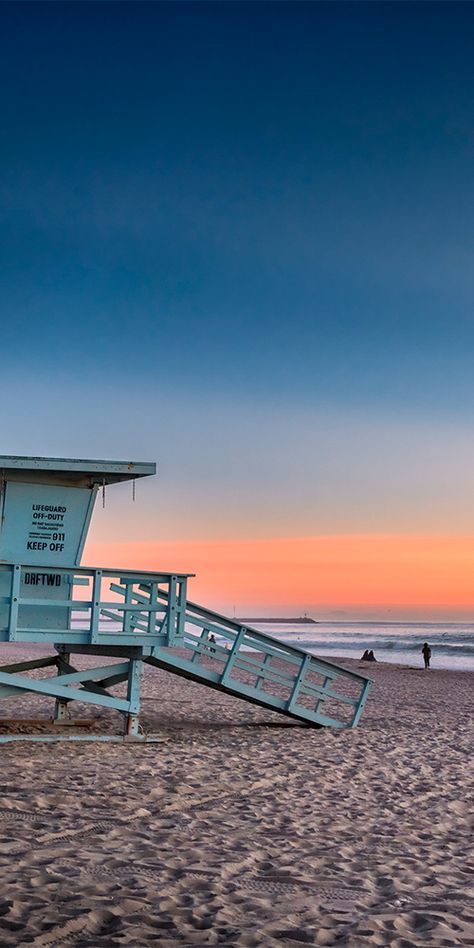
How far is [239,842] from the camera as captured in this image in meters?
6.91

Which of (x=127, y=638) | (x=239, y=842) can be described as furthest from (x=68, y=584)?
(x=239, y=842)

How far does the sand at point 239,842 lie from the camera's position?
500 centimetres

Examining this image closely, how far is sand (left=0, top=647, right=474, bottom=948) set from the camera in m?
5.00

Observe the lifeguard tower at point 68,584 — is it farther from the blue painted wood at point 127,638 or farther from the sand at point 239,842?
the sand at point 239,842

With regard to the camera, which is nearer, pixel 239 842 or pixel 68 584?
pixel 239 842

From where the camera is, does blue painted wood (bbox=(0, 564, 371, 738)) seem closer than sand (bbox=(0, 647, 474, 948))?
No

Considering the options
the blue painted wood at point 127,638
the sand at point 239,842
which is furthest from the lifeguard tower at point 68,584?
the sand at point 239,842

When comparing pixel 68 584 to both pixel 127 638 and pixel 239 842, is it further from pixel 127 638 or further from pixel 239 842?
pixel 239 842

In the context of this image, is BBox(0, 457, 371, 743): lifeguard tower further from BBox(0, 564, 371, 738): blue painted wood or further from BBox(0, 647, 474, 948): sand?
BBox(0, 647, 474, 948): sand

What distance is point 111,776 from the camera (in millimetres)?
9289

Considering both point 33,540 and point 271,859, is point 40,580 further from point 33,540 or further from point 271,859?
point 271,859

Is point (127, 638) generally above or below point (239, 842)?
above

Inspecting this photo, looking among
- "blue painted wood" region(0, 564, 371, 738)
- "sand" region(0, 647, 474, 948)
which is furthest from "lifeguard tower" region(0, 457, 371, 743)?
"sand" region(0, 647, 474, 948)

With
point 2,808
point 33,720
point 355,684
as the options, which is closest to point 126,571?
point 33,720
